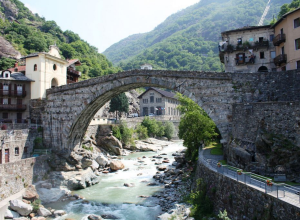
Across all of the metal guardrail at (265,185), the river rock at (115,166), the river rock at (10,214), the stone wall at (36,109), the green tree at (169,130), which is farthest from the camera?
the green tree at (169,130)

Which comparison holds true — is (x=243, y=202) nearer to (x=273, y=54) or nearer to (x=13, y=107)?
(x=273, y=54)

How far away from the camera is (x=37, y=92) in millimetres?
30719

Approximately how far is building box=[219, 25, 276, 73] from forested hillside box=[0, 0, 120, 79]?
38657mm

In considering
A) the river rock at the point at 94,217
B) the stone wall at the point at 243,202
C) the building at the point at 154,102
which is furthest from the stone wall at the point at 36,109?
the building at the point at 154,102

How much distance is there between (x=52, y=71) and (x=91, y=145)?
35.3 feet

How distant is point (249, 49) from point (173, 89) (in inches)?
468

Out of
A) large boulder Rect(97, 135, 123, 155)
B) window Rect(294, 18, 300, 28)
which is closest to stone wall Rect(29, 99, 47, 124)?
large boulder Rect(97, 135, 123, 155)

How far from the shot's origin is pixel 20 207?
59.5 feet

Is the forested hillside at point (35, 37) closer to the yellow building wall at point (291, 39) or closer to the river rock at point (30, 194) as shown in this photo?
the river rock at point (30, 194)

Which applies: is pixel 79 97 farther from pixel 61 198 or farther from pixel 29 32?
pixel 29 32

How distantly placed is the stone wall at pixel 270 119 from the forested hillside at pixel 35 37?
44.6 metres

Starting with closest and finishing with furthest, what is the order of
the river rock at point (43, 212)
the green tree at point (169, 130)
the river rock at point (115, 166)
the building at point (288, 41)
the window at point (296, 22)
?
the river rock at point (43, 212) < the window at point (296, 22) < the building at point (288, 41) < the river rock at point (115, 166) < the green tree at point (169, 130)

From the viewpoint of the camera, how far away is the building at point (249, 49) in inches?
1141

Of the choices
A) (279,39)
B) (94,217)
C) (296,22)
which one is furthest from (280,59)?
(94,217)
